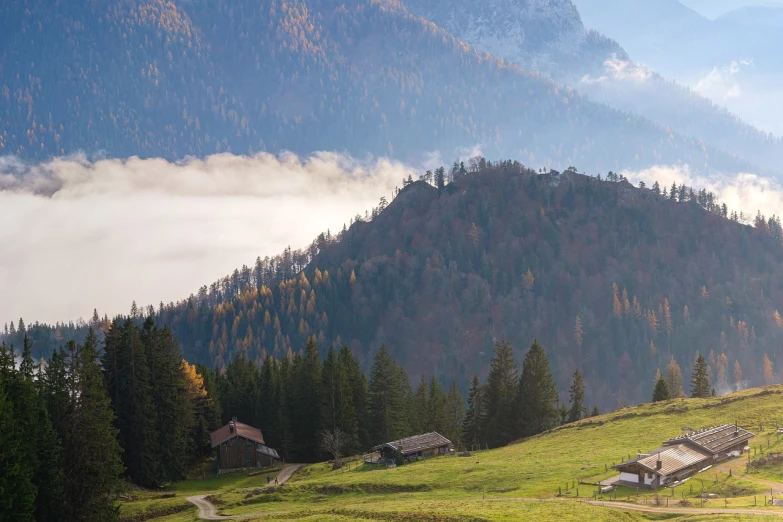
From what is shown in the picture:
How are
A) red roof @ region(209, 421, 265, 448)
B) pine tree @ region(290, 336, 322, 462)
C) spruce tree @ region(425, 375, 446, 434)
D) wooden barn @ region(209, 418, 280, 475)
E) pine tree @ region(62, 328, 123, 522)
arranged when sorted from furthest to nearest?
spruce tree @ region(425, 375, 446, 434)
pine tree @ region(290, 336, 322, 462)
red roof @ region(209, 421, 265, 448)
wooden barn @ region(209, 418, 280, 475)
pine tree @ region(62, 328, 123, 522)

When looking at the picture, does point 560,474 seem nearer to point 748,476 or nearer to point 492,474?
point 492,474

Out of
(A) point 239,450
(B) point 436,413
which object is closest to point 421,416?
(B) point 436,413

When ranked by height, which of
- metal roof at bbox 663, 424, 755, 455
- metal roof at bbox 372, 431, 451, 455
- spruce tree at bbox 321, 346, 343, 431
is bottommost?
metal roof at bbox 663, 424, 755, 455

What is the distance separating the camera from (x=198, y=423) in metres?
123

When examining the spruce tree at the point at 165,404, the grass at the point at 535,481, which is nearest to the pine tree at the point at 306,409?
the grass at the point at 535,481

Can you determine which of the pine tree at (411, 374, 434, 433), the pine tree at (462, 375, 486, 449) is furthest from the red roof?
the pine tree at (462, 375, 486, 449)

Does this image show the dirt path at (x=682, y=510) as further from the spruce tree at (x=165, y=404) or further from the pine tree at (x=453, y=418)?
the pine tree at (x=453, y=418)

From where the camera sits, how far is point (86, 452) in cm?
7425

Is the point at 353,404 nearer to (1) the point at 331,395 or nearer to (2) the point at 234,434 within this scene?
(1) the point at 331,395

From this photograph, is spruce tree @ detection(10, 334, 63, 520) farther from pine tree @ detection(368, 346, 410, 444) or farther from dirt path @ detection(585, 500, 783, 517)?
pine tree @ detection(368, 346, 410, 444)

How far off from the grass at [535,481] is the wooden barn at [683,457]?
148cm

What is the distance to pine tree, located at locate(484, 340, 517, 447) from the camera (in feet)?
440

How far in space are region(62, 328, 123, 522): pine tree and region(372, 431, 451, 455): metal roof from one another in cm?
4350

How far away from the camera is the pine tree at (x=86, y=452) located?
73.6 metres
